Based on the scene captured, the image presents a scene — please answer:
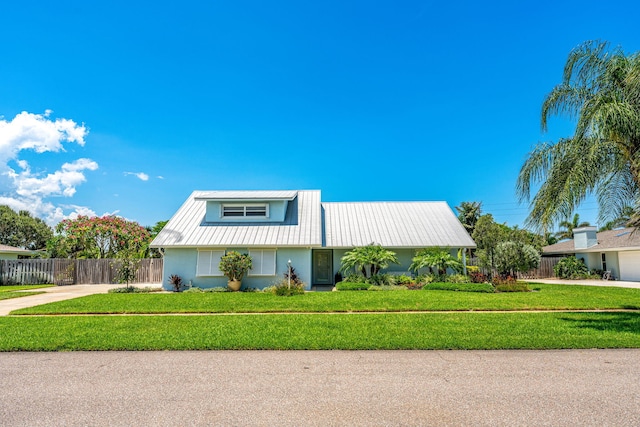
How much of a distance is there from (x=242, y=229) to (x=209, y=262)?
93.5 inches

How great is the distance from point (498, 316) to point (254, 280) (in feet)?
37.2

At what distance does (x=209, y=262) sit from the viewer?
1772 centimetres

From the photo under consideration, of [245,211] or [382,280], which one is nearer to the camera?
[382,280]

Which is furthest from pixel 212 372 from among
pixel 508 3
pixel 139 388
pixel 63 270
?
pixel 63 270

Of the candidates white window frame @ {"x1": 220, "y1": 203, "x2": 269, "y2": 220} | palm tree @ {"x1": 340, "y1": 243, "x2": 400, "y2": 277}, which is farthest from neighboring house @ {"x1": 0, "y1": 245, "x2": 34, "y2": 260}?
palm tree @ {"x1": 340, "y1": 243, "x2": 400, "y2": 277}

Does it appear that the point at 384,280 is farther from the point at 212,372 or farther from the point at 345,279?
the point at 212,372

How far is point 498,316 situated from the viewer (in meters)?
9.50

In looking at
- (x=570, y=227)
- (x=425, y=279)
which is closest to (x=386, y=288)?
(x=425, y=279)

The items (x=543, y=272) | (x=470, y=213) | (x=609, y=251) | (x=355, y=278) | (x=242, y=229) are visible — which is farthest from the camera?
(x=470, y=213)

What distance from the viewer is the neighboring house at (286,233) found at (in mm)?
17688

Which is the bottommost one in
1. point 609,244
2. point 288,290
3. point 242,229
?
point 288,290

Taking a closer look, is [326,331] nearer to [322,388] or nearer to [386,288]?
[322,388]

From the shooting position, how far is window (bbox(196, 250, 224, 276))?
57.6 feet


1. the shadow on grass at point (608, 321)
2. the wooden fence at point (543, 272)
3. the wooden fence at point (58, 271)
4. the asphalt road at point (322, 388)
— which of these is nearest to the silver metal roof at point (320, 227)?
the wooden fence at point (58, 271)
